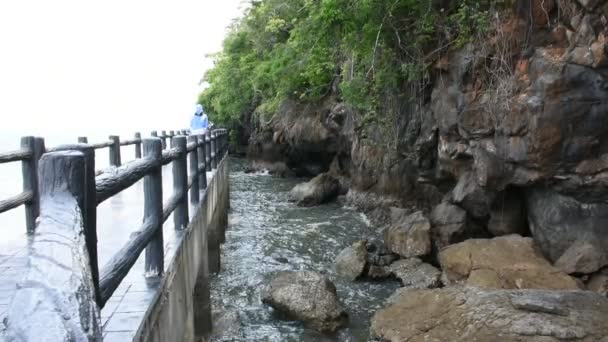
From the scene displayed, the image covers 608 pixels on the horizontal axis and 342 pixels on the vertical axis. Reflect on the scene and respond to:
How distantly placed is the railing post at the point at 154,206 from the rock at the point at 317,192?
13060 mm

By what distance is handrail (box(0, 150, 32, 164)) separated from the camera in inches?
184

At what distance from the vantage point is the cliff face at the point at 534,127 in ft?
23.3

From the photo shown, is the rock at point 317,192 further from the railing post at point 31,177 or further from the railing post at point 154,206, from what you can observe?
the railing post at point 154,206

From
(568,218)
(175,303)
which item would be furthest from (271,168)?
(175,303)

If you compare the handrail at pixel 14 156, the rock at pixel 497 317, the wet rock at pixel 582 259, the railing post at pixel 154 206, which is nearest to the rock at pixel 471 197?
the wet rock at pixel 582 259

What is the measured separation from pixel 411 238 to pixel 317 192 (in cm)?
709

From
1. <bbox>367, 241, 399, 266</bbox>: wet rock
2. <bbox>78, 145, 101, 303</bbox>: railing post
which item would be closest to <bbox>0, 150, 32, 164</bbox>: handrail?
<bbox>78, 145, 101, 303</bbox>: railing post

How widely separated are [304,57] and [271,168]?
540 inches

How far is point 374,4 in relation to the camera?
377 inches

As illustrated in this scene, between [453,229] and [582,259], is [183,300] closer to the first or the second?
[582,259]

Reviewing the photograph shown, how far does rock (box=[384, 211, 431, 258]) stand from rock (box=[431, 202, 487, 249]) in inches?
8.1

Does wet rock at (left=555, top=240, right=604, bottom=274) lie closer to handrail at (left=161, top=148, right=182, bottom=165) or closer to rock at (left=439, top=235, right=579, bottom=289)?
rock at (left=439, top=235, right=579, bottom=289)

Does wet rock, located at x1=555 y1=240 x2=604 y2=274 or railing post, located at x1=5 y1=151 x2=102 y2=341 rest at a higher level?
railing post, located at x1=5 y1=151 x2=102 y2=341

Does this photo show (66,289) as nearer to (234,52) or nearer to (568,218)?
(568,218)
